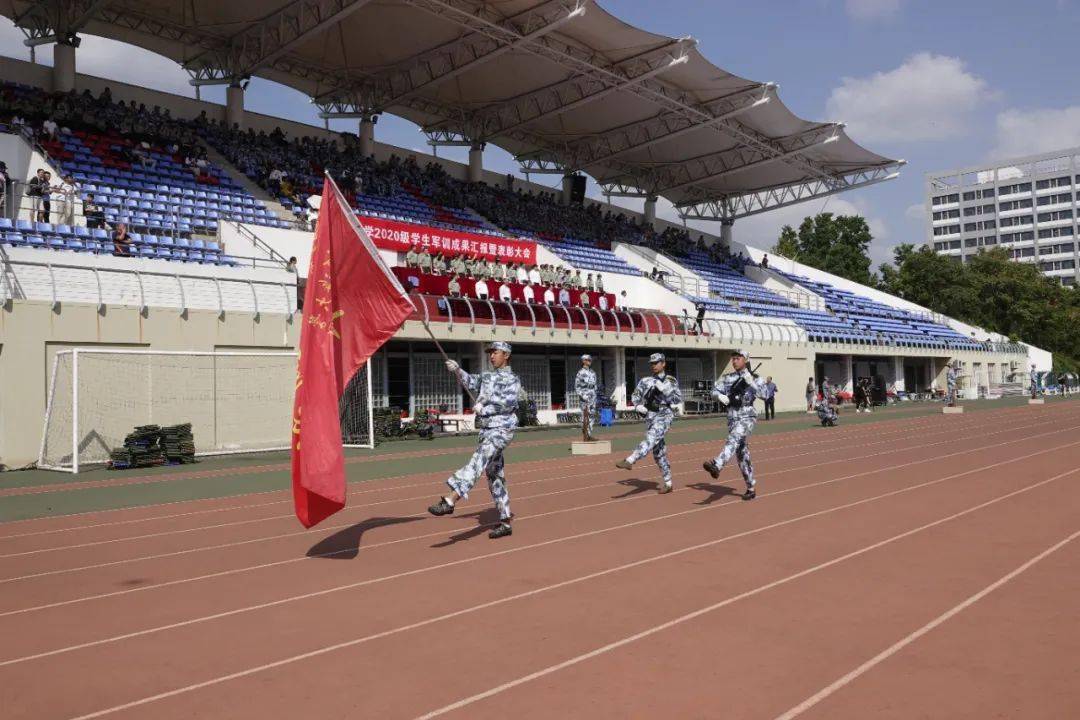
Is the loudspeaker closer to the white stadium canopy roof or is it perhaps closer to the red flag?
the white stadium canopy roof

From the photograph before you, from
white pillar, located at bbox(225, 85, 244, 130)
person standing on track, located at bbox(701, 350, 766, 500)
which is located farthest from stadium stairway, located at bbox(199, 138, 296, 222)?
person standing on track, located at bbox(701, 350, 766, 500)

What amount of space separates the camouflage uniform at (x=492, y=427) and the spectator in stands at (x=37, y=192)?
17.2 meters

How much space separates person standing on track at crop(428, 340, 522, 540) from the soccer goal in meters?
9.76

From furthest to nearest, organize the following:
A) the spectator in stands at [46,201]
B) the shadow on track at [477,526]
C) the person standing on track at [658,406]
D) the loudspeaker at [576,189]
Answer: the loudspeaker at [576,189], the spectator in stands at [46,201], the person standing on track at [658,406], the shadow on track at [477,526]

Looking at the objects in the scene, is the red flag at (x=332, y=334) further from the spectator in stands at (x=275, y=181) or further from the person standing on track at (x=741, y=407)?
the spectator in stands at (x=275, y=181)

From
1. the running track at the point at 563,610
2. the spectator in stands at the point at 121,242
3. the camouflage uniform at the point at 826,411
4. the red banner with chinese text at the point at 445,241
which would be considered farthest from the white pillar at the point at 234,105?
the running track at the point at 563,610

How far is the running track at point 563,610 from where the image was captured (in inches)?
185

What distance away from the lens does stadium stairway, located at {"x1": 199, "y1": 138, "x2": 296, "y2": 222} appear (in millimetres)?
30938

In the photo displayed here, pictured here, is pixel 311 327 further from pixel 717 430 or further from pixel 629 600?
pixel 717 430

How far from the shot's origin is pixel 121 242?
72.5ft

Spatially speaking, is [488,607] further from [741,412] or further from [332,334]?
[741,412]

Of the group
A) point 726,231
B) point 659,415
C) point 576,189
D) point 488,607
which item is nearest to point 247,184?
point 659,415

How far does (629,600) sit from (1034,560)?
3.70 meters

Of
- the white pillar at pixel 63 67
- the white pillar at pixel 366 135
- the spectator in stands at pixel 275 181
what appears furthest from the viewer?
the white pillar at pixel 366 135
